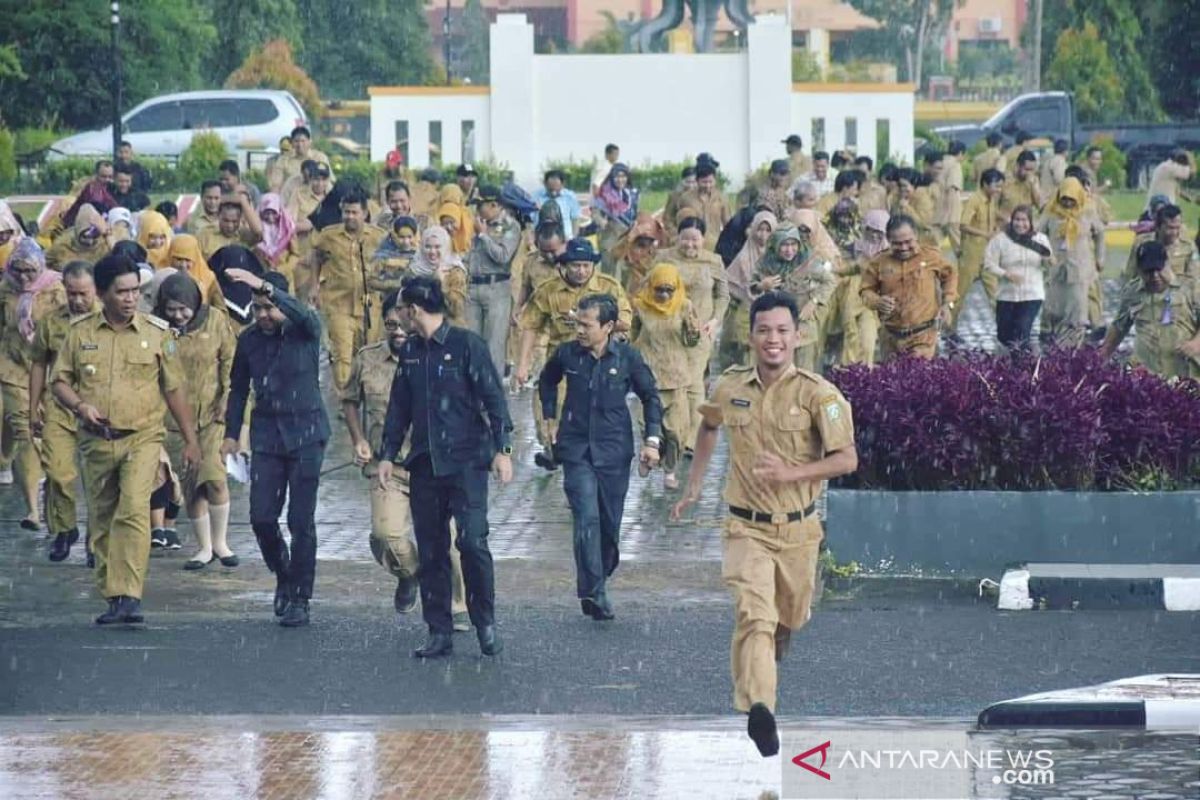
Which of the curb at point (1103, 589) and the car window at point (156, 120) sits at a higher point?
the car window at point (156, 120)

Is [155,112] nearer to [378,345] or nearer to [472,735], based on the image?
[378,345]

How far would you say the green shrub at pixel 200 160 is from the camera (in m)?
39.9

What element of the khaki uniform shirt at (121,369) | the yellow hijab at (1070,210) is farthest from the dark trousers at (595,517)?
the yellow hijab at (1070,210)

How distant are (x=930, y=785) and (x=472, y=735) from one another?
1.84 meters

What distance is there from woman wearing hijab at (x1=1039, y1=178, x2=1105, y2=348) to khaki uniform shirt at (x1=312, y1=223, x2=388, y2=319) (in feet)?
21.0

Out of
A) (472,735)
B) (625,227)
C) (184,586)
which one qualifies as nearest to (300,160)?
(625,227)

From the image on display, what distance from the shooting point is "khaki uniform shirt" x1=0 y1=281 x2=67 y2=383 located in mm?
13219

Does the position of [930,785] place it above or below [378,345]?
below

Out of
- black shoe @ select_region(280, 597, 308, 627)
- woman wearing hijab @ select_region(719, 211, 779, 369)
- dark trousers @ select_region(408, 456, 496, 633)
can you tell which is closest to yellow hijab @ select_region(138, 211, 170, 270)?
woman wearing hijab @ select_region(719, 211, 779, 369)

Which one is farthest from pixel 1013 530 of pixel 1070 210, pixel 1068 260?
pixel 1070 210

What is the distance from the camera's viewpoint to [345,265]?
666 inches

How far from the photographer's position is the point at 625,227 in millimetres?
24078

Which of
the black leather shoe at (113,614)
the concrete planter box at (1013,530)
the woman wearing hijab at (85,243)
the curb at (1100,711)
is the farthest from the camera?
the woman wearing hijab at (85,243)

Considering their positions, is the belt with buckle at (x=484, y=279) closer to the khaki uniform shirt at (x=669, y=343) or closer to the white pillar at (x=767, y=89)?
the khaki uniform shirt at (x=669, y=343)
